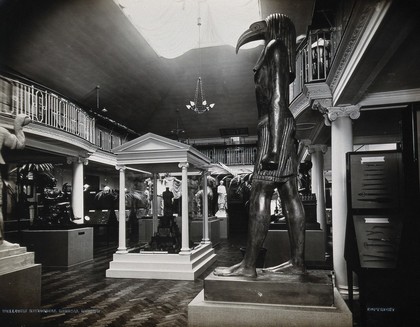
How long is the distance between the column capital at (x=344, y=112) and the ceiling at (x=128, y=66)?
1.40ft

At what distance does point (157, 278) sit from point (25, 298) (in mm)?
3051

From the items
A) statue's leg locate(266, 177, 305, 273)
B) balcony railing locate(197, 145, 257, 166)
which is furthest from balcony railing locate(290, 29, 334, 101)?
balcony railing locate(197, 145, 257, 166)

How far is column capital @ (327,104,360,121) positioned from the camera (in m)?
4.91

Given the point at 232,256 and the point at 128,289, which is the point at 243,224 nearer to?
the point at 232,256

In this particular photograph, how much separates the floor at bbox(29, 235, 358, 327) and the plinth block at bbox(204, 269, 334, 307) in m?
1.43

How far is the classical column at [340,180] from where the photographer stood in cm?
498

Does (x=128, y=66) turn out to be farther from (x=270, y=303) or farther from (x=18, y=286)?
(x=270, y=303)

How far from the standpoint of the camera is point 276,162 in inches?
90.7

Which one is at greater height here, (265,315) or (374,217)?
(374,217)

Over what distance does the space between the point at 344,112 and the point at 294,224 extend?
124 inches

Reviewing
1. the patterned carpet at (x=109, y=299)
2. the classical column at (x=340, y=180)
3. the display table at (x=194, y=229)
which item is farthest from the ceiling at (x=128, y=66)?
the display table at (x=194, y=229)

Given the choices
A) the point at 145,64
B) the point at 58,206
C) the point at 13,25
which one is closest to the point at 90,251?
the point at 58,206

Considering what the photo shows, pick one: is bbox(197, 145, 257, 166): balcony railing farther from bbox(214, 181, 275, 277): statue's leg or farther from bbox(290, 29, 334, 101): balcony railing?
bbox(214, 181, 275, 277): statue's leg

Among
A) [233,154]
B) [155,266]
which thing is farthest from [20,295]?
[233,154]
